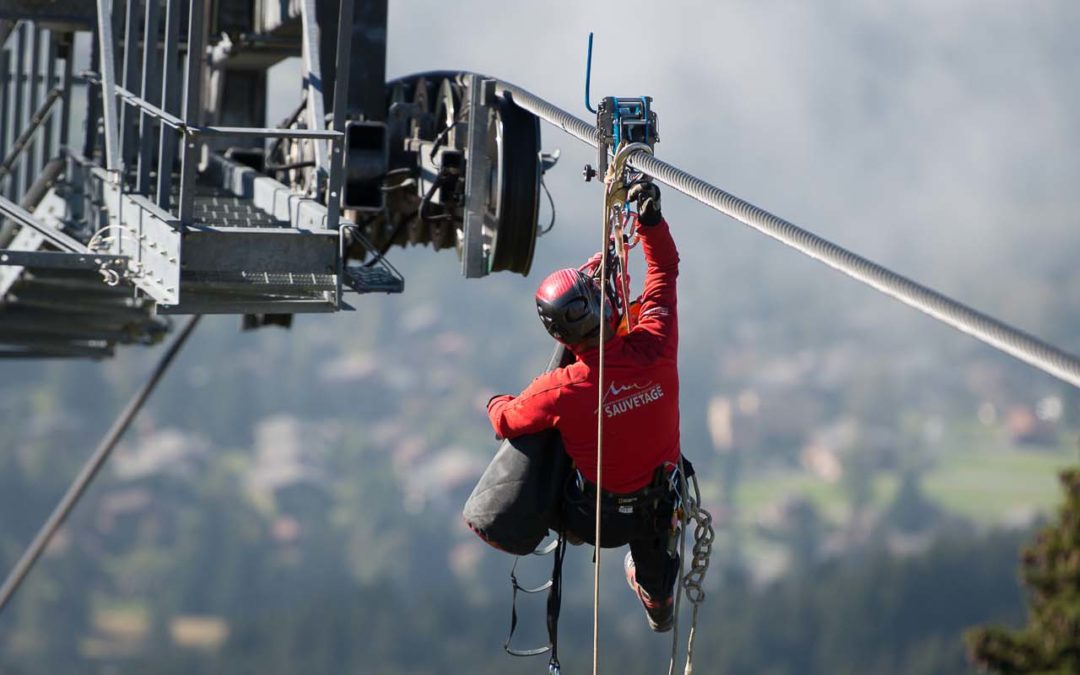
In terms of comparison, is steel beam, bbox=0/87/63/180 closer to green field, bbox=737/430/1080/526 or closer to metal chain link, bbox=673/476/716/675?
metal chain link, bbox=673/476/716/675

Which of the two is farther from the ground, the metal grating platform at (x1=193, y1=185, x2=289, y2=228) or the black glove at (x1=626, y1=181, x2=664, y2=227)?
the black glove at (x1=626, y1=181, x2=664, y2=227)

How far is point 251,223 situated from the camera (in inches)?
459

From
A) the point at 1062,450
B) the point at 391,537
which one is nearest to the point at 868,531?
the point at 1062,450

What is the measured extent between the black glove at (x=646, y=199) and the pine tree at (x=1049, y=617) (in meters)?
19.5

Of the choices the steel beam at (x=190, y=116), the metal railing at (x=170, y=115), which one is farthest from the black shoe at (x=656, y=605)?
the steel beam at (x=190, y=116)

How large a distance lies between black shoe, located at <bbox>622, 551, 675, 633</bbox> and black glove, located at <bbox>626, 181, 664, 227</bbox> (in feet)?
7.10

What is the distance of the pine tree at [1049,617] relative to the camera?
26984 mm

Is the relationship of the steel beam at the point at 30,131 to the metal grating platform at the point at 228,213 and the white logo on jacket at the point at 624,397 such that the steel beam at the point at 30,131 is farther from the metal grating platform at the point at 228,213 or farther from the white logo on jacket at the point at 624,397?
the white logo on jacket at the point at 624,397

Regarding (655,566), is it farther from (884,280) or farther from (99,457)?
(99,457)

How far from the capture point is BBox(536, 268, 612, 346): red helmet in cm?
809

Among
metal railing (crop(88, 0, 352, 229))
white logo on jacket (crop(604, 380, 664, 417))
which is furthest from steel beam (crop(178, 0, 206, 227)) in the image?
white logo on jacket (crop(604, 380, 664, 417))

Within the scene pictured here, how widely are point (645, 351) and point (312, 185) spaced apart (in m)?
4.07

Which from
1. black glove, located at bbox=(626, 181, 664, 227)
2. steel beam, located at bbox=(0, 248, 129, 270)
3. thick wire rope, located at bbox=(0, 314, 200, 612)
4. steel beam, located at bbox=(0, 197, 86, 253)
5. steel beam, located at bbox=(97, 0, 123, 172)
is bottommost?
thick wire rope, located at bbox=(0, 314, 200, 612)

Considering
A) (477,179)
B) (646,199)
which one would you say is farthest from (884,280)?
(477,179)
